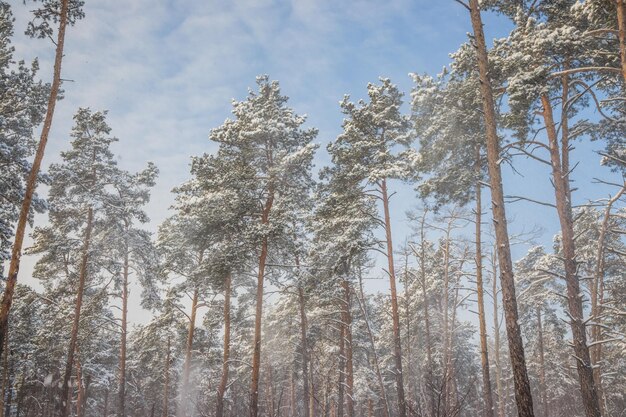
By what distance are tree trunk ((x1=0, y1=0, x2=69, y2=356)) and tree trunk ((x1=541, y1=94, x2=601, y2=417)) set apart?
49.3 ft

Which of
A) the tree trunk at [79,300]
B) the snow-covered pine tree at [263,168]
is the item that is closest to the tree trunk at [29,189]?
the snow-covered pine tree at [263,168]

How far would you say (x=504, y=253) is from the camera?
8.51 meters

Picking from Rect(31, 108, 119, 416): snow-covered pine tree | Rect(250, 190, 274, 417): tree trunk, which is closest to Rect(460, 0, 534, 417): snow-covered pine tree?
Rect(250, 190, 274, 417): tree trunk

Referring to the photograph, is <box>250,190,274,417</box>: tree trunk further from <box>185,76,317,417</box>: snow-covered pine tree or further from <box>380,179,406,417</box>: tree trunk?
<box>380,179,406,417</box>: tree trunk

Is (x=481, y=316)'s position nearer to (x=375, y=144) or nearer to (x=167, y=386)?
(x=375, y=144)

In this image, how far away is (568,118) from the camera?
540 inches

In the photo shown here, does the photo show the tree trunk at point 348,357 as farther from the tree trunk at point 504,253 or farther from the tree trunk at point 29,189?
the tree trunk at point 29,189

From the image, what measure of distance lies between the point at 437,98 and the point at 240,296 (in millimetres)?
18357

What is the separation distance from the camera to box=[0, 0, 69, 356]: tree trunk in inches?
385

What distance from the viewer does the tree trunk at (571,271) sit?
1032 centimetres

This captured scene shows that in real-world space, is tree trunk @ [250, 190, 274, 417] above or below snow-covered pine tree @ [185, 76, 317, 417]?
below

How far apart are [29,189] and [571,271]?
15.7m

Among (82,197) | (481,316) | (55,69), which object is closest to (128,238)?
(82,197)

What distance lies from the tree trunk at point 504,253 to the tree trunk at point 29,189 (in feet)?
38.6
